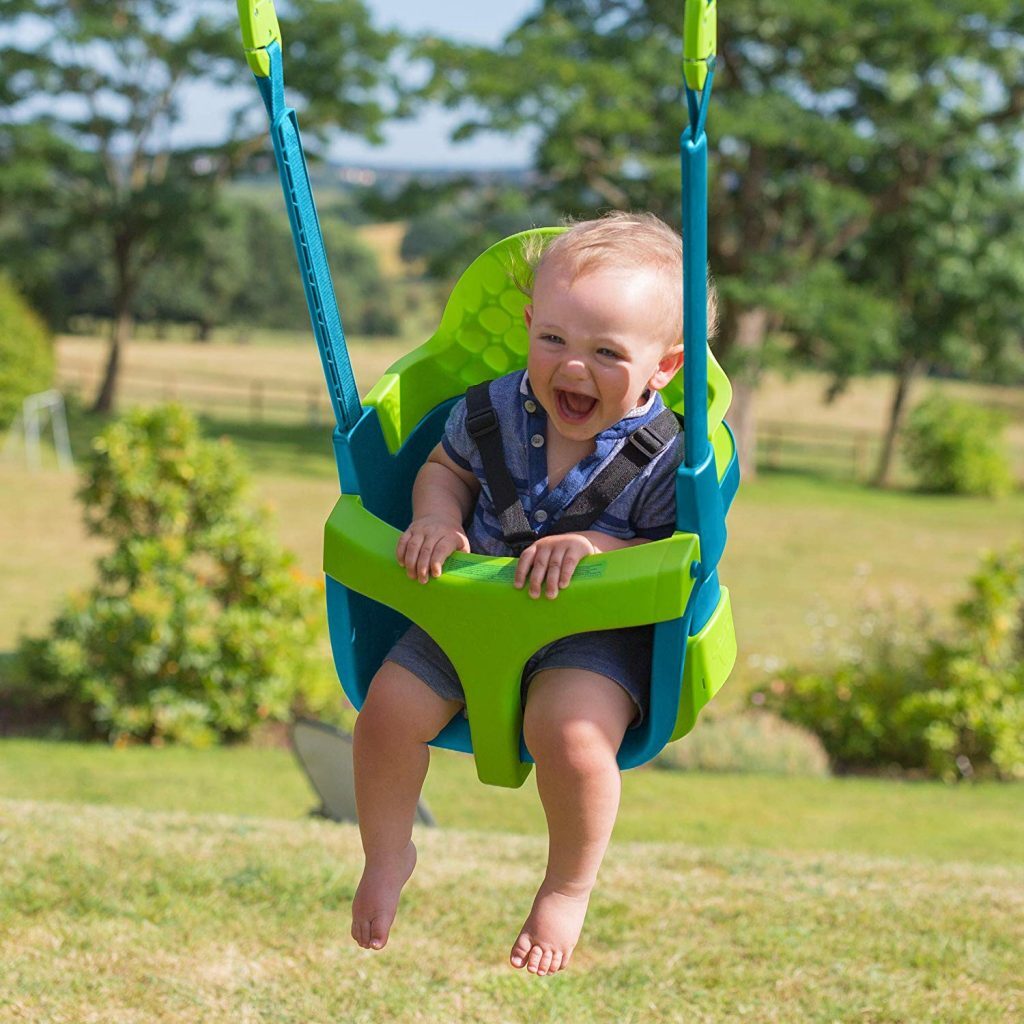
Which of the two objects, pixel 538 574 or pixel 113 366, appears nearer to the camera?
pixel 538 574

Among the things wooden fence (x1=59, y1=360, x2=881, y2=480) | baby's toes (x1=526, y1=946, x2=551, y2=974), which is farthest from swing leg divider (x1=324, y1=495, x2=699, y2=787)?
wooden fence (x1=59, y1=360, x2=881, y2=480)

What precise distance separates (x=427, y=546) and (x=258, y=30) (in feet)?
3.15

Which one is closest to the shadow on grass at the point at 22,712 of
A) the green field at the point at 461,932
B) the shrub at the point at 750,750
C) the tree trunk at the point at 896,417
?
the green field at the point at 461,932

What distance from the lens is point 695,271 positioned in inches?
86.7

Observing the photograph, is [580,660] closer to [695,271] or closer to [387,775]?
[387,775]

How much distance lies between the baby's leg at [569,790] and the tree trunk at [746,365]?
21623 mm

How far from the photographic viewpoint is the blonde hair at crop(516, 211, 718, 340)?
253 cm

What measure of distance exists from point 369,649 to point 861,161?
2744 centimetres

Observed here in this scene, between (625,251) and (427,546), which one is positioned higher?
(625,251)

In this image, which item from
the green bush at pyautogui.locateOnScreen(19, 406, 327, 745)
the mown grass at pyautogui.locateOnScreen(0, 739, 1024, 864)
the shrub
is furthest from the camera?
the shrub

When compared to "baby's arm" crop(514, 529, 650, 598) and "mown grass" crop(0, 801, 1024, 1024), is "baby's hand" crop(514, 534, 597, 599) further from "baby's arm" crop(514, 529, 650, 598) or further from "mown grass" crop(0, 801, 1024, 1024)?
"mown grass" crop(0, 801, 1024, 1024)

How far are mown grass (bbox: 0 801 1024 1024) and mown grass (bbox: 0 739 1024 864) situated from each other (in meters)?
2.63

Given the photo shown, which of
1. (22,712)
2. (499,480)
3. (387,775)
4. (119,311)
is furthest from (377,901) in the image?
(119,311)

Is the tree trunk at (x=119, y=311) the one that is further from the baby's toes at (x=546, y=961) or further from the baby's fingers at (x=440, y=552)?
the baby's toes at (x=546, y=961)
